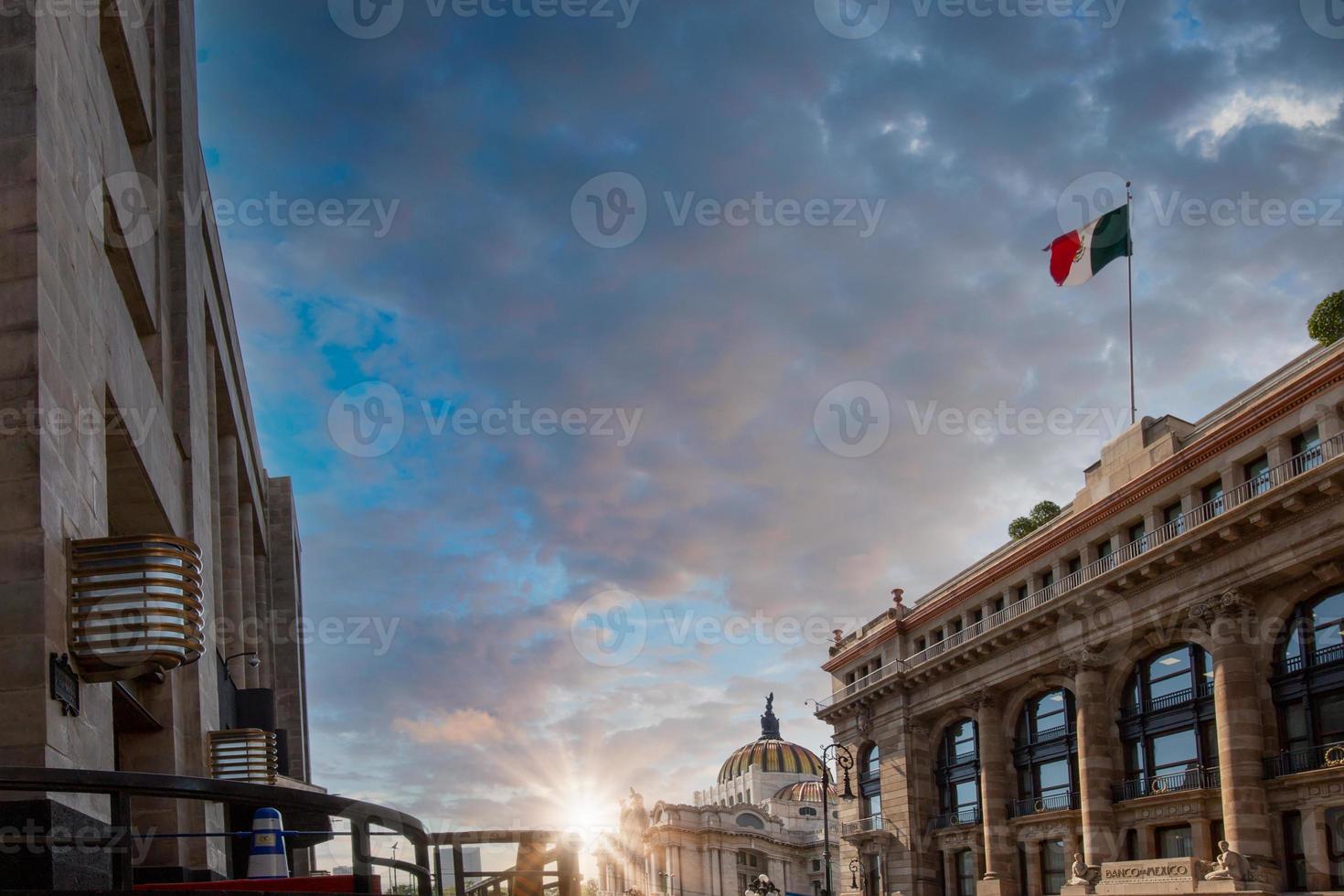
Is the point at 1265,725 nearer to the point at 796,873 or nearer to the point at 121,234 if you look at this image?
the point at 121,234

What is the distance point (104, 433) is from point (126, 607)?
11.3 feet

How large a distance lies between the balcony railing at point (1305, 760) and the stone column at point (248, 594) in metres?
30.0

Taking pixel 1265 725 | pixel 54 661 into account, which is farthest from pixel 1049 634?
pixel 54 661

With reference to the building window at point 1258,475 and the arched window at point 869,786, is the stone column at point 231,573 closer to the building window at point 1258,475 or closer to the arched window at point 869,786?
the building window at point 1258,475

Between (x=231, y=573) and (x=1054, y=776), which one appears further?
(x=1054, y=776)

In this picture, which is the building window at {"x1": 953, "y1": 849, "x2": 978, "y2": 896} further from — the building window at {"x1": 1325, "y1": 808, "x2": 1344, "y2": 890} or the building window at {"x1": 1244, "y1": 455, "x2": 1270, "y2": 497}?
the building window at {"x1": 1244, "y1": 455, "x2": 1270, "y2": 497}

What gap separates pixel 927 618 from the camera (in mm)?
61094

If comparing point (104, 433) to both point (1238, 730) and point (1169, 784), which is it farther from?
point (1169, 784)

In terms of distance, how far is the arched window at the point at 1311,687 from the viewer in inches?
1448

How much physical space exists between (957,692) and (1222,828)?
16.4m

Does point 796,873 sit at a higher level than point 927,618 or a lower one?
lower

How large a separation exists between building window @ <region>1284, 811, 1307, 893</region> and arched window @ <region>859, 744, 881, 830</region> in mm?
28682

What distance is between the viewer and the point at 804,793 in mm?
167000

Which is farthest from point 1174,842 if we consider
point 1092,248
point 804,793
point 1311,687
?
point 804,793
